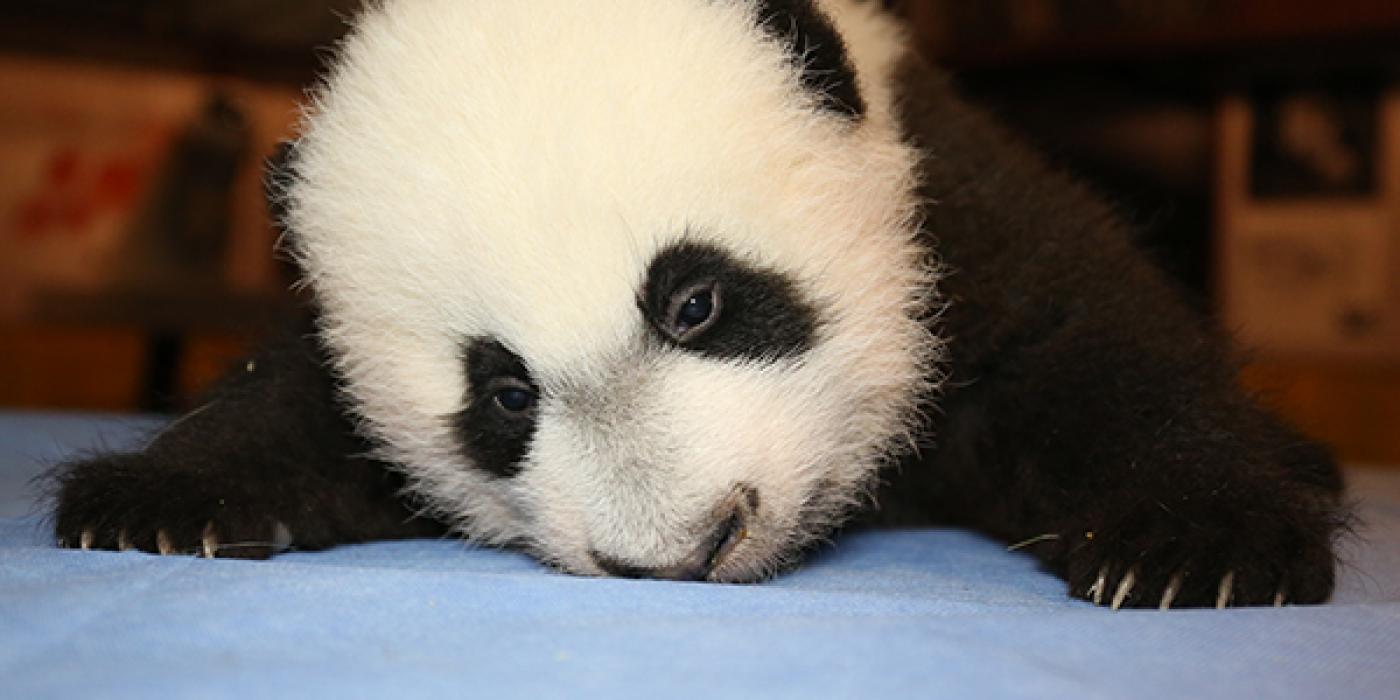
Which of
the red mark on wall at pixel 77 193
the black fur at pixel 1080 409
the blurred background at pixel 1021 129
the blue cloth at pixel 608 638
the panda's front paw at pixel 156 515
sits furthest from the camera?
the red mark on wall at pixel 77 193

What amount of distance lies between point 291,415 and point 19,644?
90 centimetres

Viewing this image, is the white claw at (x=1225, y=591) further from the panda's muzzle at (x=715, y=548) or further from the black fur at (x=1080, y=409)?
the panda's muzzle at (x=715, y=548)

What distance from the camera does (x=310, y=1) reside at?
5.91 m

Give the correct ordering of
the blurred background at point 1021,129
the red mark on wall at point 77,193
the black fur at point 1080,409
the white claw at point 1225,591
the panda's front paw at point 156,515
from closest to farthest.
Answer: the white claw at point 1225,591
the black fur at point 1080,409
the panda's front paw at point 156,515
the blurred background at point 1021,129
the red mark on wall at point 77,193

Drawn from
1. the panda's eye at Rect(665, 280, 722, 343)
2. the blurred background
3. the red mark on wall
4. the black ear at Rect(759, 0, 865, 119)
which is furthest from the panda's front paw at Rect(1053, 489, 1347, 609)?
the red mark on wall

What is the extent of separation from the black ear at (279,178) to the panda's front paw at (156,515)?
0.40 meters

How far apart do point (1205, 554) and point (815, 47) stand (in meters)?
0.85

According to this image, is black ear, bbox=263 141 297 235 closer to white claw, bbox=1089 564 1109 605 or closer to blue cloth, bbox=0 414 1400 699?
blue cloth, bbox=0 414 1400 699

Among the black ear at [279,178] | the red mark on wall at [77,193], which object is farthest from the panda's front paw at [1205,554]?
the red mark on wall at [77,193]

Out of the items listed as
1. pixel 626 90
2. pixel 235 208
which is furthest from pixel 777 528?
pixel 235 208

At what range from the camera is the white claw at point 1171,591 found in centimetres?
160

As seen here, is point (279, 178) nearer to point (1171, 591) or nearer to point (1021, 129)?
point (1171, 591)

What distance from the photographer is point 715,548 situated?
1634mm

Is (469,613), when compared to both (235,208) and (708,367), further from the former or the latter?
(235,208)
